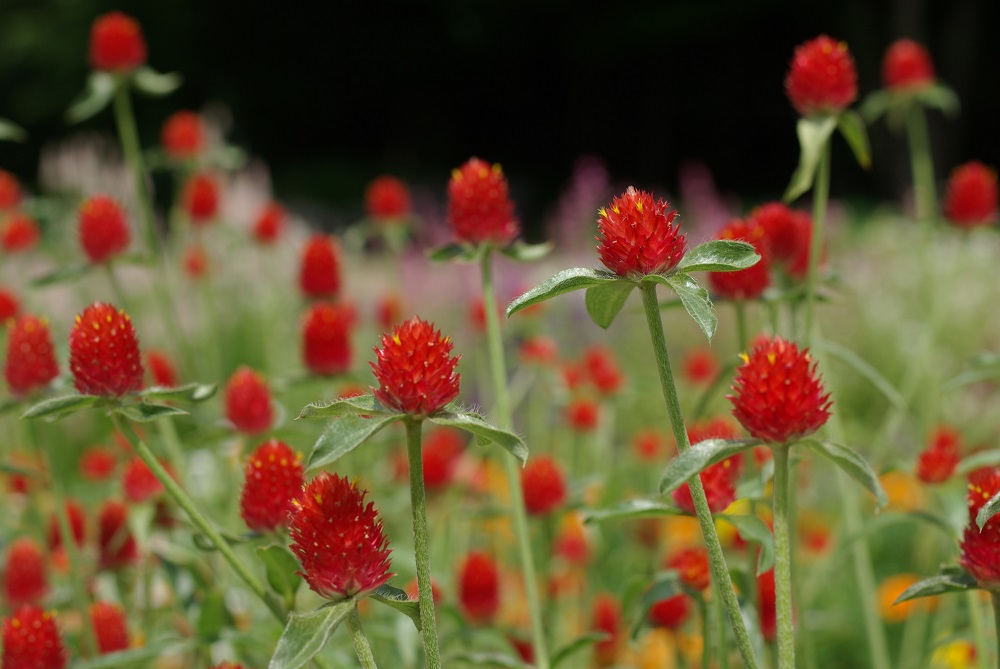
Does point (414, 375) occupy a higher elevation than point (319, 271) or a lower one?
lower

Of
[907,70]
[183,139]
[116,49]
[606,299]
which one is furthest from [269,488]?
[183,139]

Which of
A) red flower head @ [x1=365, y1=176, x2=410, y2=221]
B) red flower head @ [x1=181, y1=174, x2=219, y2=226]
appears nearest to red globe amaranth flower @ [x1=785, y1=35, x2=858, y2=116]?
red flower head @ [x1=365, y1=176, x2=410, y2=221]

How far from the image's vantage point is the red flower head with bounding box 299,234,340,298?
7.55 feet

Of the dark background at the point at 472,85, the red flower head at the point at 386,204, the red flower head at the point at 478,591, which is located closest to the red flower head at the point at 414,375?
the red flower head at the point at 478,591

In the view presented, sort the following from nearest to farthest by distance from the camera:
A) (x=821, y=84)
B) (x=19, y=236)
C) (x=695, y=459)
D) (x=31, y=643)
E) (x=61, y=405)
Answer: (x=695, y=459) < (x=61, y=405) < (x=31, y=643) < (x=821, y=84) < (x=19, y=236)

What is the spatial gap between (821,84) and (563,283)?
82cm

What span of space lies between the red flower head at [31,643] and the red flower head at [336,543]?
489mm

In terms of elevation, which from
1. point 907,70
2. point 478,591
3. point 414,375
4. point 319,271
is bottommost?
point 478,591

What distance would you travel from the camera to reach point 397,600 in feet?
2.85

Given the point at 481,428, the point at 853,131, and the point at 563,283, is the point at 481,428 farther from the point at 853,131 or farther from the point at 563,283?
the point at 853,131

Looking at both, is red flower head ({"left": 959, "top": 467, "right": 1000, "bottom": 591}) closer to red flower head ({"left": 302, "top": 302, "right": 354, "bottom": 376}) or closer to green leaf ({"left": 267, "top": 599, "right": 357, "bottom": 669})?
green leaf ({"left": 267, "top": 599, "right": 357, "bottom": 669})

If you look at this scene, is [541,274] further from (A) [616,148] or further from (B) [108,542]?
(A) [616,148]

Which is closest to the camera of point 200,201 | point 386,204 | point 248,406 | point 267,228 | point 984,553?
point 984,553

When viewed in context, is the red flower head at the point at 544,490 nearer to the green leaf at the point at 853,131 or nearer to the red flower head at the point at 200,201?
the green leaf at the point at 853,131
